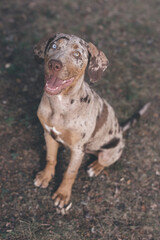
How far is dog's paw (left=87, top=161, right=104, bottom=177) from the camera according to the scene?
504 centimetres

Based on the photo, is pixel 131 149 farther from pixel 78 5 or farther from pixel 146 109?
pixel 78 5

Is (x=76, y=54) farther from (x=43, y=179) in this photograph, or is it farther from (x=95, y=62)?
(x=43, y=179)

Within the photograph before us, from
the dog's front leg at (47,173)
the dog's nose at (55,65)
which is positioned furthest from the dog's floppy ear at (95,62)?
the dog's front leg at (47,173)

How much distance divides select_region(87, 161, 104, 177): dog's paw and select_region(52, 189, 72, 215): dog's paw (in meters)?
0.63

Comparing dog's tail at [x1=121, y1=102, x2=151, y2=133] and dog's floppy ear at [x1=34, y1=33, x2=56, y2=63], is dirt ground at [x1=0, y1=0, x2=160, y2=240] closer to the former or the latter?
dog's tail at [x1=121, y1=102, x2=151, y2=133]

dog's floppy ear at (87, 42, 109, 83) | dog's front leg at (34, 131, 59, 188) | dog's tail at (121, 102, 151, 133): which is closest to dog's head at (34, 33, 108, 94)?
dog's floppy ear at (87, 42, 109, 83)

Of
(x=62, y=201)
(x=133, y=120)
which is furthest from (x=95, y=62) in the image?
(x=133, y=120)

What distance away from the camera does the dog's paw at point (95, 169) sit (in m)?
5.04

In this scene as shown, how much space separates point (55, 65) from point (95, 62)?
696 mm

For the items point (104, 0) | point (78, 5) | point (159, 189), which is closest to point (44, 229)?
point (159, 189)

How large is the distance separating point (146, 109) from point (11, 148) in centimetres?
304

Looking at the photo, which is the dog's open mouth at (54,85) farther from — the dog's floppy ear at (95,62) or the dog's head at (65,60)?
the dog's floppy ear at (95,62)

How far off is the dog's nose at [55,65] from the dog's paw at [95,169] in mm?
2586

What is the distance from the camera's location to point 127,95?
6.58 meters
